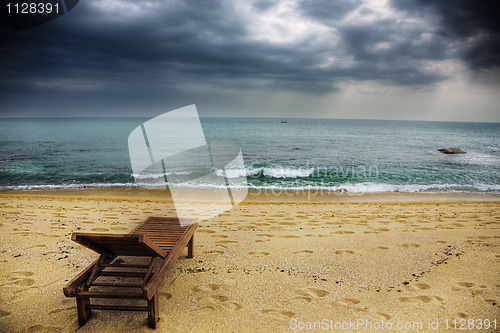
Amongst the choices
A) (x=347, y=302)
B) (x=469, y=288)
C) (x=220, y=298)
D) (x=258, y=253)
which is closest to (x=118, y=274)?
(x=220, y=298)

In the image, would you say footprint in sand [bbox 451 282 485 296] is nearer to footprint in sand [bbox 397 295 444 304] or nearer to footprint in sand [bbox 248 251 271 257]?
footprint in sand [bbox 397 295 444 304]

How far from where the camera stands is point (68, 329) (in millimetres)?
3139

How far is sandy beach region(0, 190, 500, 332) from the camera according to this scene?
3.26 m

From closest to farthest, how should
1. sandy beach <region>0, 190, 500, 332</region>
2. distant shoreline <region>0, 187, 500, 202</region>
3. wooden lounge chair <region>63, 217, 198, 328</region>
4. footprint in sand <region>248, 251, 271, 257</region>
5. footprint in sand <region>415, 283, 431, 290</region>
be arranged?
1. wooden lounge chair <region>63, 217, 198, 328</region>
2. sandy beach <region>0, 190, 500, 332</region>
3. footprint in sand <region>415, 283, 431, 290</region>
4. footprint in sand <region>248, 251, 271, 257</region>
5. distant shoreline <region>0, 187, 500, 202</region>

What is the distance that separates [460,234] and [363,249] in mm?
2757

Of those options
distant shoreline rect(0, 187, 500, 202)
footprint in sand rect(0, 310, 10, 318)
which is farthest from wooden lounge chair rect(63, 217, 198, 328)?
distant shoreline rect(0, 187, 500, 202)

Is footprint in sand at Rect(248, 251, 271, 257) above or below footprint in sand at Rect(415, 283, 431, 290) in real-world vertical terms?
above

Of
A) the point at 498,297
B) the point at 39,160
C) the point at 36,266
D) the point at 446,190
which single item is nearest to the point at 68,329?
the point at 36,266

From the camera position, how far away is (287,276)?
426 cm

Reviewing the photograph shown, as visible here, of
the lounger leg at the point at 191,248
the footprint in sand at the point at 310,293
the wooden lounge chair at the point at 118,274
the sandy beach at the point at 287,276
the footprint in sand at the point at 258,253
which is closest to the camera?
the wooden lounge chair at the point at 118,274

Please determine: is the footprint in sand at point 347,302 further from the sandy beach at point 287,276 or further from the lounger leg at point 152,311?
the lounger leg at point 152,311

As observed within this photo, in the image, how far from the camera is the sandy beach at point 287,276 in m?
3.26

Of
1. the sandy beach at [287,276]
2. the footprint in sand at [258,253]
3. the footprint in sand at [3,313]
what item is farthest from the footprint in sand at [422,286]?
the footprint in sand at [3,313]
